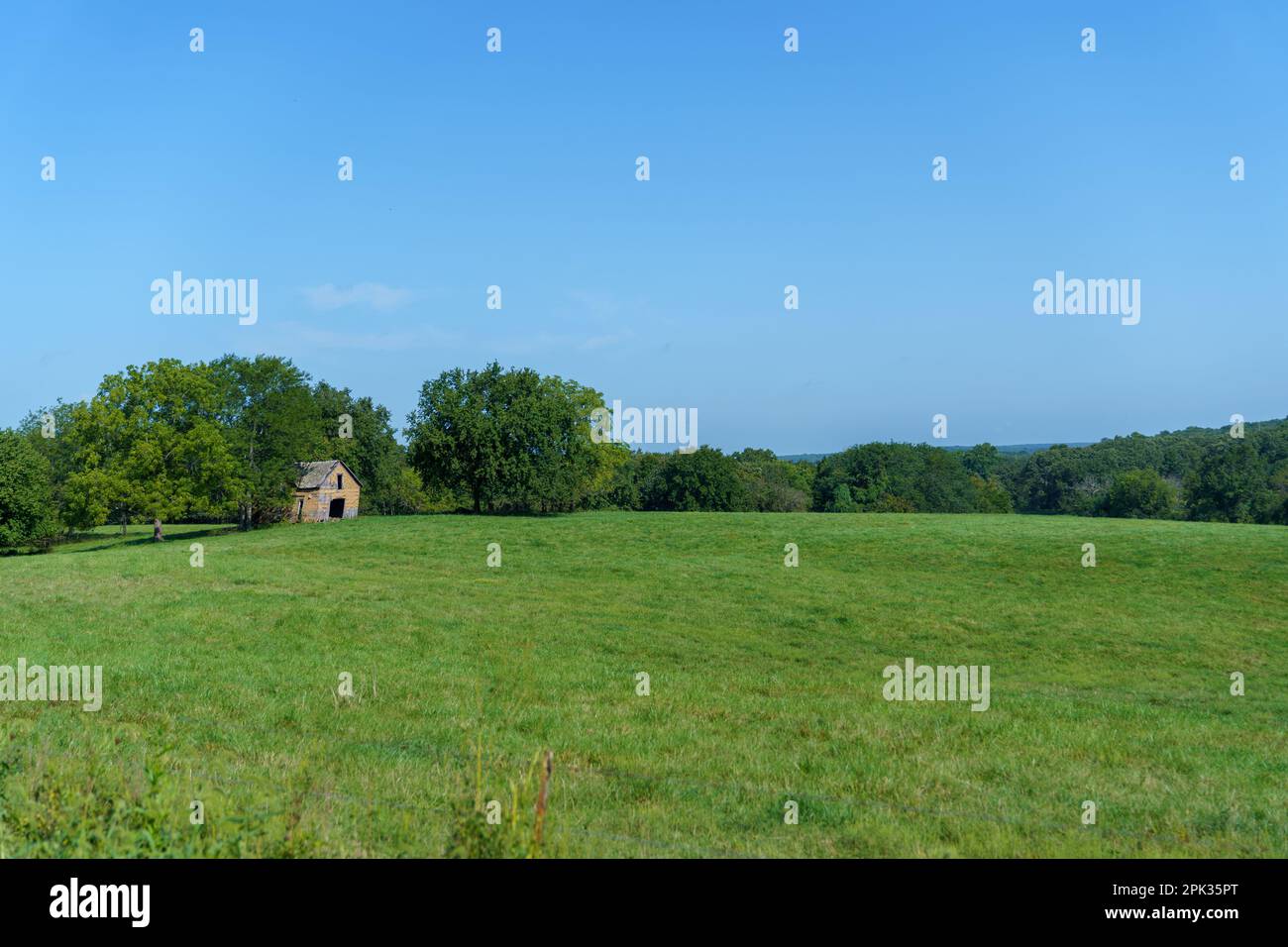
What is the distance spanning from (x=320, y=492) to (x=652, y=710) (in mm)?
66640

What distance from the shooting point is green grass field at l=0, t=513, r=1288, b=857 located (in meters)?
8.23

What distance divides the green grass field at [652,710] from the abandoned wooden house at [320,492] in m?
35.9

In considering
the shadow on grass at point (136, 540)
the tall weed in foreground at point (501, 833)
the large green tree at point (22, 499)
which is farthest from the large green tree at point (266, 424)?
the tall weed in foreground at point (501, 833)

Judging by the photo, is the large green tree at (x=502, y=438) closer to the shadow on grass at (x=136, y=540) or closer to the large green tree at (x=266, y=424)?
the large green tree at (x=266, y=424)

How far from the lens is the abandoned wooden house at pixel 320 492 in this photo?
247ft

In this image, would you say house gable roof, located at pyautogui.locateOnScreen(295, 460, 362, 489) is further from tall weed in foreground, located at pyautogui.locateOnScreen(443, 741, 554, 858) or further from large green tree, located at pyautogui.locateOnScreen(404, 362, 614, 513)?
tall weed in foreground, located at pyautogui.locateOnScreen(443, 741, 554, 858)

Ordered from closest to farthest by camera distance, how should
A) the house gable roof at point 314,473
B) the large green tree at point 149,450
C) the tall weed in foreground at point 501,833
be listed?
the tall weed in foreground at point 501,833 < the large green tree at point 149,450 < the house gable roof at point 314,473

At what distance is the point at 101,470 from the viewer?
195ft

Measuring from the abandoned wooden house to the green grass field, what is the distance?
35.9 m

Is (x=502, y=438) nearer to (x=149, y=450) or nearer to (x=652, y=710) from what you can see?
(x=149, y=450)

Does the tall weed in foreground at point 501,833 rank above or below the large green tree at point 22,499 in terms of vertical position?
below

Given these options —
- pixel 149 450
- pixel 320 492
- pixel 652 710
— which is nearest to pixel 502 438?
pixel 320 492

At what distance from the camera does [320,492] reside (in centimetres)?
7562
